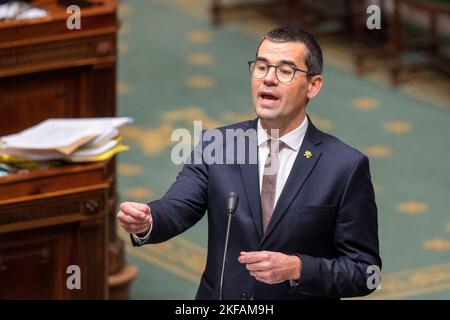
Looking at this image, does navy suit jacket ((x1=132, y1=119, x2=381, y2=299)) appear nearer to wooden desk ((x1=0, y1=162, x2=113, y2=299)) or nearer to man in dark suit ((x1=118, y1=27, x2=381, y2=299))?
man in dark suit ((x1=118, y1=27, x2=381, y2=299))

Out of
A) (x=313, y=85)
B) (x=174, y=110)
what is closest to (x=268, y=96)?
(x=313, y=85)

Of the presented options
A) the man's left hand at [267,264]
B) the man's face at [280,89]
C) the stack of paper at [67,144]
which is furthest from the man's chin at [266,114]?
the stack of paper at [67,144]

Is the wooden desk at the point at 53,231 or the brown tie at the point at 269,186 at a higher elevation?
the brown tie at the point at 269,186

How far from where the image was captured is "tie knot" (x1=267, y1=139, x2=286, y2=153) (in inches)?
137

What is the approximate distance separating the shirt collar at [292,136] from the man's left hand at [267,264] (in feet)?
1.25

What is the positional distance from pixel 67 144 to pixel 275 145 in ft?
5.00

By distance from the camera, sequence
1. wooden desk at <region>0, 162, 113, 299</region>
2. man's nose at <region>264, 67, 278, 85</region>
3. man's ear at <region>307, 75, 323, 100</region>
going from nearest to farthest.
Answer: man's nose at <region>264, 67, 278, 85</region> < man's ear at <region>307, 75, 323, 100</region> < wooden desk at <region>0, 162, 113, 299</region>

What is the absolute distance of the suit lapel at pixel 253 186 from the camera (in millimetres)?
3497

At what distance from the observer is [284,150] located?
11.5ft

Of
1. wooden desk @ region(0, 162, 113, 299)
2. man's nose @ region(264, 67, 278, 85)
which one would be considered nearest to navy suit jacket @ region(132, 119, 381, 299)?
man's nose @ region(264, 67, 278, 85)

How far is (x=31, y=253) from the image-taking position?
15.9 feet

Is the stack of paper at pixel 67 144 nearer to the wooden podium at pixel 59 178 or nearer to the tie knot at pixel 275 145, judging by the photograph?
the wooden podium at pixel 59 178

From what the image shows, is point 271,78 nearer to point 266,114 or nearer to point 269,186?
point 266,114

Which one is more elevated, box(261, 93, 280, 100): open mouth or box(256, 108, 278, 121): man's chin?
box(261, 93, 280, 100): open mouth
